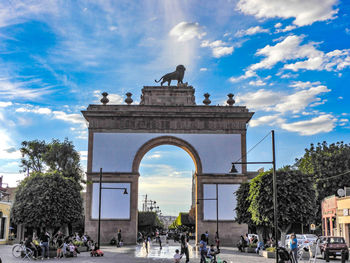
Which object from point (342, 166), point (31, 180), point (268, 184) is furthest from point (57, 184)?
point (342, 166)

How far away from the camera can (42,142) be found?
165 ft

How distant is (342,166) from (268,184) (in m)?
21.7

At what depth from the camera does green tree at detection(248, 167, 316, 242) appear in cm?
2384

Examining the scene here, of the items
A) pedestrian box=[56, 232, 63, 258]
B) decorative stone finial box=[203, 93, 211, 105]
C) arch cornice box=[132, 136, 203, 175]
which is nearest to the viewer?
pedestrian box=[56, 232, 63, 258]

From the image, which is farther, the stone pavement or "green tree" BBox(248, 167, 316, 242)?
"green tree" BBox(248, 167, 316, 242)

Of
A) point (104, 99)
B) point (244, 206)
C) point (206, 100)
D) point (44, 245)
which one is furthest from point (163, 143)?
point (44, 245)

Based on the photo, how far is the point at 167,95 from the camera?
122ft

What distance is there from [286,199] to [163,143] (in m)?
14.5

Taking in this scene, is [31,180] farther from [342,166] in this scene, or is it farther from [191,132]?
[342,166]

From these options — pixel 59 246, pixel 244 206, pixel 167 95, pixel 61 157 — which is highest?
pixel 167 95

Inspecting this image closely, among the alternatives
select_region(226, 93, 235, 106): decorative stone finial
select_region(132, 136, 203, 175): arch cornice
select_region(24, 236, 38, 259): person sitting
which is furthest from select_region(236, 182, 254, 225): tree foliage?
select_region(24, 236, 38, 259): person sitting

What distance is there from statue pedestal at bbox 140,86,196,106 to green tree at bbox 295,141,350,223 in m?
15.5

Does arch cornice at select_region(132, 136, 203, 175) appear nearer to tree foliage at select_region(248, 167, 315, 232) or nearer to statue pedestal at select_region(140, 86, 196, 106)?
statue pedestal at select_region(140, 86, 196, 106)

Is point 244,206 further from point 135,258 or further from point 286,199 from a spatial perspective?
point 135,258
